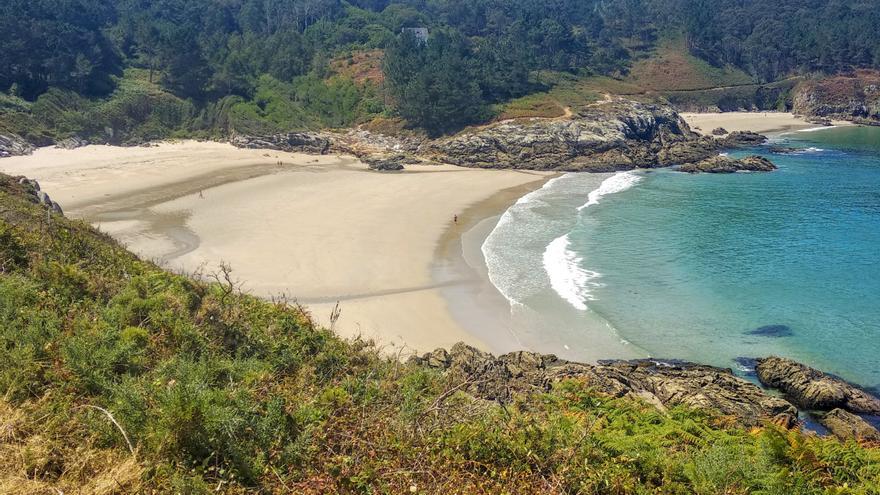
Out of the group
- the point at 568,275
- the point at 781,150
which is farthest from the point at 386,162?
the point at 781,150

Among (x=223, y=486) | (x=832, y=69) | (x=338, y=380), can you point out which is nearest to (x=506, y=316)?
(x=338, y=380)

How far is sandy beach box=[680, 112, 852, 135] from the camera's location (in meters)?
79.8

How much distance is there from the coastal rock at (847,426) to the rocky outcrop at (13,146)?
54.7 m

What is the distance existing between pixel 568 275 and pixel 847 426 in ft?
39.9

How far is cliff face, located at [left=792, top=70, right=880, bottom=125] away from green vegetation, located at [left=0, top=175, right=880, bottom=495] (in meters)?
99.4

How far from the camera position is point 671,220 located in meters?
34.5

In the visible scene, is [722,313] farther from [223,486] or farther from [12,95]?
[12,95]

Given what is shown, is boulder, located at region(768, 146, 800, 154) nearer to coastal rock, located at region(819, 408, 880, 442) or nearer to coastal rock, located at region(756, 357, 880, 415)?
coastal rock, located at region(756, 357, 880, 415)

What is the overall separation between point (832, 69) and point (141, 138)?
4390 inches

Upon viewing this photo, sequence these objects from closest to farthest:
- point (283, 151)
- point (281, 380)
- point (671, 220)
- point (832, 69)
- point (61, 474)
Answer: point (61, 474), point (281, 380), point (671, 220), point (283, 151), point (832, 69)

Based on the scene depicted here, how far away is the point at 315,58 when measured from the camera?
78.6 m

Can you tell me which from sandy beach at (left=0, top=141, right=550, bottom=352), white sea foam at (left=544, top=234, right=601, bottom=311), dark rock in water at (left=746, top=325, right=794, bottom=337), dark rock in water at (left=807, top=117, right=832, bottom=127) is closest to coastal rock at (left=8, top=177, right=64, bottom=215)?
sandy beach at (left=0, top=141, right=550, bottom=352)

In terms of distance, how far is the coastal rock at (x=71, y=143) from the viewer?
165 feet

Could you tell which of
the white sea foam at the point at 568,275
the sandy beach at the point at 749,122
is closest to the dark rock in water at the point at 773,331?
the white sea foam at the point at 568,275
